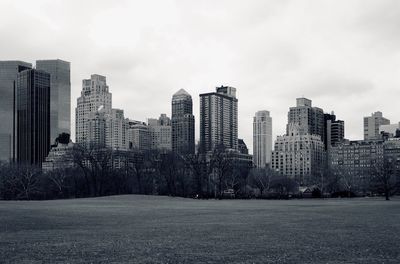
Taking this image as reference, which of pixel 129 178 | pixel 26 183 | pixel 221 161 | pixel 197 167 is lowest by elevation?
pixel 26 183

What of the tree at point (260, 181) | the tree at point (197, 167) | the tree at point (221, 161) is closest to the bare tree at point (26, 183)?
the tree at point (197, 167)

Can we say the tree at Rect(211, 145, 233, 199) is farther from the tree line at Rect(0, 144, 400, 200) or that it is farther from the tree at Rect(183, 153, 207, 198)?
the tree at Rect(183, 153, 207, 198)

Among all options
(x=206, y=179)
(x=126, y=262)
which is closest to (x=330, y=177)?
(x=206, y=179)

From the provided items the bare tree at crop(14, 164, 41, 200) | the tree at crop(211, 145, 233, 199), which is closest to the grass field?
the bare tree at crop(14, 164, 41, 200)

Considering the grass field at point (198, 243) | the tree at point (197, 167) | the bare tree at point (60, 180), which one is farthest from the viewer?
the bare tree at point (60, 180)

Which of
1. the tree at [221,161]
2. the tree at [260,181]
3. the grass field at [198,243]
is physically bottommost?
the tree at [260,181]

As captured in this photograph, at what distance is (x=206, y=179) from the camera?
118188 millimetres

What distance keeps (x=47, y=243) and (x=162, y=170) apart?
310 ft

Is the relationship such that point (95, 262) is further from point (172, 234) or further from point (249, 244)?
point (172, 234)

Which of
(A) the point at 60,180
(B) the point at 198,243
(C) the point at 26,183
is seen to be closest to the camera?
(B) the point at 198,243

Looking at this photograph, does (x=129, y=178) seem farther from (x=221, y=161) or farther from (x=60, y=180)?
(x=221, y=161)

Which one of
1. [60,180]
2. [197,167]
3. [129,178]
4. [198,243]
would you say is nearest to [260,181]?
[197,167]

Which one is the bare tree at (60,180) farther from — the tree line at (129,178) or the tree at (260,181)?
the tree at (260,181)

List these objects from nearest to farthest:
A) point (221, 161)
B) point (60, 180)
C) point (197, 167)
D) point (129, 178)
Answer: point (197, 167) → point (221, 161) → point (60, 180) → point (129, 178)
